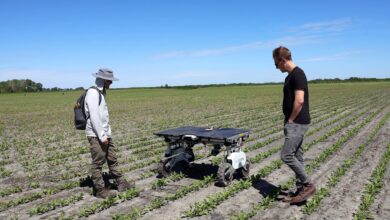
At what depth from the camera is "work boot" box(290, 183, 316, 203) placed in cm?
620

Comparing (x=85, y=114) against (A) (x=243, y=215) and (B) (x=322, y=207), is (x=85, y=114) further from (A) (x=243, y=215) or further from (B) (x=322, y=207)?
(B) (x=322, y=207)

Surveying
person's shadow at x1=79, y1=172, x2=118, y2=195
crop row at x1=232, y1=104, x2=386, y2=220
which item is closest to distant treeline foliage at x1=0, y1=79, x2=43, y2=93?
crop row at x1=232, y1=104, x2=386, y2=220

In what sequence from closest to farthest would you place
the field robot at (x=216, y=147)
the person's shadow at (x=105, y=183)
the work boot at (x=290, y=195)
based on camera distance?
the work boot at (x=290, y=195) < the field robot at (x=216, y=147) < the person's shadow at (x=105, y=183)

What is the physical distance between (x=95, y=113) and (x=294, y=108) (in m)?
3.38

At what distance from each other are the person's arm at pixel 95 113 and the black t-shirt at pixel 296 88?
3.20 m

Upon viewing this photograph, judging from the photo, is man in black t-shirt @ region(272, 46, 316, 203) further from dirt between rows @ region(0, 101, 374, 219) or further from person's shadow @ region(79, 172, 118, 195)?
person's shadow @ region(79, 172, 118, 195)

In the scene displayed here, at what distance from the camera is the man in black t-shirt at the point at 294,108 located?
5906 millimetres

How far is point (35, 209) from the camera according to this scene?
6.18 meters

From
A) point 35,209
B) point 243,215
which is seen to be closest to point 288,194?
point 243,215

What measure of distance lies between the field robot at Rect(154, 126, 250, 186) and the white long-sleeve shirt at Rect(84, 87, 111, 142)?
5.28 ft

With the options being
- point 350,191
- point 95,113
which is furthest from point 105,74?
point 350,191

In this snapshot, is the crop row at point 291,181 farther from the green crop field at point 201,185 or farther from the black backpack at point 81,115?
the black backpack at point 81,115

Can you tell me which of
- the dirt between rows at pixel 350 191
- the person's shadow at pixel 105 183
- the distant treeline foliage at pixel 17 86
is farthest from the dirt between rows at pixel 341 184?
the distant treeline foliage at pixel 17 86

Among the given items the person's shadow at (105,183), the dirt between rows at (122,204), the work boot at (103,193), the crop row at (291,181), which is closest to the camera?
the crop row at (291,181)
